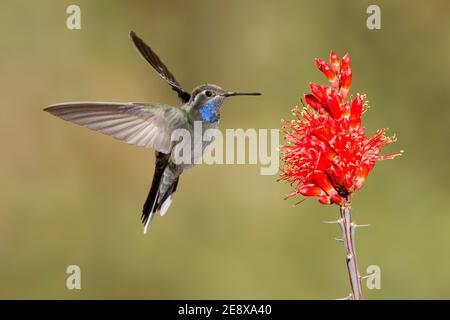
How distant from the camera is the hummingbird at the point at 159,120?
99.3 inches

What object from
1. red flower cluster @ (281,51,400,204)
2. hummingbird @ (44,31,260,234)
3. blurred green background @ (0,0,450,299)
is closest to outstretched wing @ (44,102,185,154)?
hummingbird @ (44,31,260,234)

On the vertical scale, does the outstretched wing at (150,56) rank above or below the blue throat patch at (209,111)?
above

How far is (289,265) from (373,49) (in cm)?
194

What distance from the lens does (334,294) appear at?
498 centimetres

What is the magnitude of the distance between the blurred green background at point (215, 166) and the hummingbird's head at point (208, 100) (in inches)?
87.8

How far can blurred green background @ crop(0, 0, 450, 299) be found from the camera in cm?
507

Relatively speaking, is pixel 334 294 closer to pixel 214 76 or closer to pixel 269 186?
pixel 269 186

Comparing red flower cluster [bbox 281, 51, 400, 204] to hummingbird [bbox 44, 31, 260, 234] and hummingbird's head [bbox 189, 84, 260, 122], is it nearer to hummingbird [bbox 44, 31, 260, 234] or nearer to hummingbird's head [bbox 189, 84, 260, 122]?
hummingbird [bbox 44, 31, 260, 234]

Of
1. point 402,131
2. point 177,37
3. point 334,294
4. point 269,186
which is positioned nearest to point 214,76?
point 177,37

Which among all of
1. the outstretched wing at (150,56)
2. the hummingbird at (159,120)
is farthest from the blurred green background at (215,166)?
the outstretched wing at (150,56)

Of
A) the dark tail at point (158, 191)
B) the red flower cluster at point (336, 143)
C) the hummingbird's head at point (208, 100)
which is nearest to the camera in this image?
the red flower cluster at point (336, 143)

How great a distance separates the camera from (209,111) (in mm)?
3025

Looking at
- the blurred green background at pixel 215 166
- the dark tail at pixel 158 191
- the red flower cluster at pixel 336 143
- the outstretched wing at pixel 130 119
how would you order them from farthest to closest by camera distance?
1. the blurred green background at pixel 215 166
2. the dark tail at pixel 158 191
3. the outstretched wing at pixel 130 119
4. the red flower cluster at pixel 336 143

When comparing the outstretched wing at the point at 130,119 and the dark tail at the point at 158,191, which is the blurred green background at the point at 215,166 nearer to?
the dark tail at the point at 158,191
